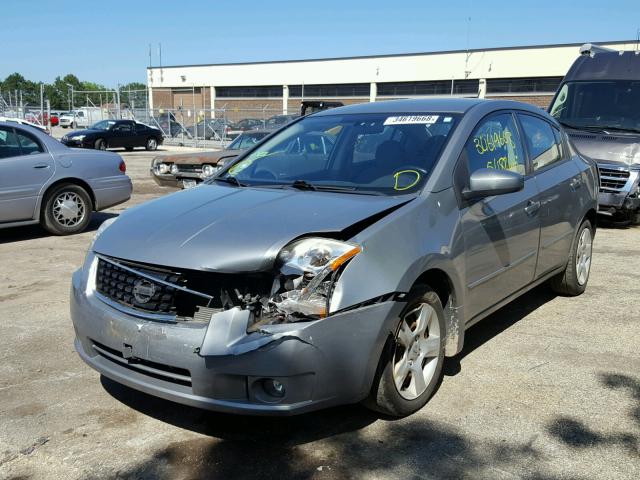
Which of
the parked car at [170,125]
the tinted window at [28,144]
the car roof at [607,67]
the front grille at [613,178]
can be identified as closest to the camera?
the tinted window at [28,144]

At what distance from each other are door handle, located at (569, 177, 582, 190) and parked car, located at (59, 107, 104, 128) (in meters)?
38.5

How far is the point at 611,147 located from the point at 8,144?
834 cm

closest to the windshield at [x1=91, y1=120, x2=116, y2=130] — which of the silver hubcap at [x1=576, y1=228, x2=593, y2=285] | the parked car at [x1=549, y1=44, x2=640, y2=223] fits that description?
the parked car at [x1=549, y1=44, x2=640, y2=223]

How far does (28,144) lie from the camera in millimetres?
8133

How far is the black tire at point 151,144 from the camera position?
92.6ft

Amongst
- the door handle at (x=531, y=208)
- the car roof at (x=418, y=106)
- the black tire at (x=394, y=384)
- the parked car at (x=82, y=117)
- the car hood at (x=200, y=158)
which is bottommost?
the black tire at (x=394, y=384)

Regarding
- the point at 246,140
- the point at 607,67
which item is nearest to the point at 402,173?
the point at 607,67

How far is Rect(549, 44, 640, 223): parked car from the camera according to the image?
8.98 metres

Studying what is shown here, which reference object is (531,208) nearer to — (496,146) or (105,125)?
(496,146)

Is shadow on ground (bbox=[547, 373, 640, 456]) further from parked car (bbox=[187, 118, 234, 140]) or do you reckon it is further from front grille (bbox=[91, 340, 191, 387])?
parked car (bbox=[187, 118, 234, 140])

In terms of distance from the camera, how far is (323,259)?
2.92m

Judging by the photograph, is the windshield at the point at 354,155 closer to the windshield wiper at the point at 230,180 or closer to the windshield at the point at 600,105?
the windshield wiper at the point at 230,180

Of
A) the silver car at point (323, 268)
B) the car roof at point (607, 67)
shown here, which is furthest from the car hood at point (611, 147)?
the silver car at point (323, 268)

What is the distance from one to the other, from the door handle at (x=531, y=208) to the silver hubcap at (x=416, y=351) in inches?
54.4
